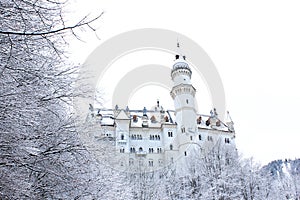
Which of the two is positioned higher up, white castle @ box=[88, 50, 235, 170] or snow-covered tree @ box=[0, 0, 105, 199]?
white castle @ box=[88, 50, 235, 170]

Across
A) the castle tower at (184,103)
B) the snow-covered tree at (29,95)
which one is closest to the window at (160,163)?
the castle tower at (184,103)

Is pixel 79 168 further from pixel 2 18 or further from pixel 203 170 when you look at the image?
pixel 203 170

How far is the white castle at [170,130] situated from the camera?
168 ft

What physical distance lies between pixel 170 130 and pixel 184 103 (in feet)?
18.8

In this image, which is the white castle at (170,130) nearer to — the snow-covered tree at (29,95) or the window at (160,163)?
the window at (160,163)

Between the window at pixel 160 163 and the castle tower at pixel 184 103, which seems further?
the castle tower at pixel 184 103

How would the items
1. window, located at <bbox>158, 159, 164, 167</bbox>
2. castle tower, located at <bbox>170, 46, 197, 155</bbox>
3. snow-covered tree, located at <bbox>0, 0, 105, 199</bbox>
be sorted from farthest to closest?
castle tower, located at <bbox>170, 46, 197, 155</bbox> < window, located at <bbox>158, 159, 164, 167</bbox> < snow-covered tree, located at <bbox>0, 0, 105, 199</bbox>

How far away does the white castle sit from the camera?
168 ft

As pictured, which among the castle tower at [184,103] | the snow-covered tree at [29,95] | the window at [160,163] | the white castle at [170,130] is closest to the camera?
the snow-covered tree at [29,95]

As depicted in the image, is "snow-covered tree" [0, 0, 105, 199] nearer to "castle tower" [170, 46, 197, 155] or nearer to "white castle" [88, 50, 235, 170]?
"white castle" [88, 50, 235, 170]

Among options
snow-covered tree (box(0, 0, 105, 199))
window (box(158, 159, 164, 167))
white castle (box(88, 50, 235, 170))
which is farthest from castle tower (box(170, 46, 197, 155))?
snow-covered tree (box(0, 0, 105, 199))

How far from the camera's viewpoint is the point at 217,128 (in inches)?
2365

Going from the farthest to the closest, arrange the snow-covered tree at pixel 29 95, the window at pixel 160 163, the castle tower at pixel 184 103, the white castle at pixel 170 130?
the castle tower at pixel 184 103 → the white castle at pixel 170 130 → the window at pixel 160 163 → the snow-covered tree at pixel 29 95

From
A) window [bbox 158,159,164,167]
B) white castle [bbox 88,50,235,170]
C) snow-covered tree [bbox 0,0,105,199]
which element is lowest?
snow-covered tree [bbox 0,0,105,199]
